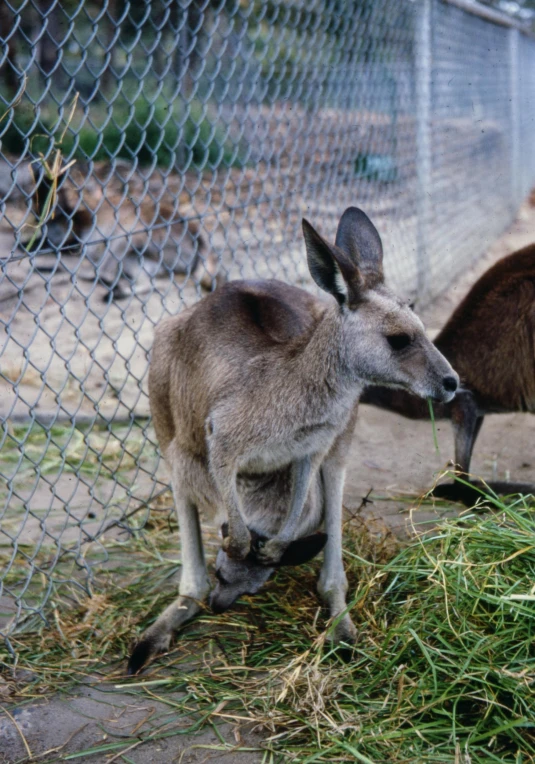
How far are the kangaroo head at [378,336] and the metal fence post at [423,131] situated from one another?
3.73 meters

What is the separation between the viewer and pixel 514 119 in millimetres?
9305

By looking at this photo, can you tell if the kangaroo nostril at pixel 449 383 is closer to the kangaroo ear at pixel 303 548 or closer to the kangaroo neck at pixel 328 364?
the kangaroo neck at pixel 328 364

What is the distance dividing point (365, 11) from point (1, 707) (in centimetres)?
436

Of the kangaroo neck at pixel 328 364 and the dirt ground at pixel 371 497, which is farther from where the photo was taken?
the kangaroo neck at pixel 328 364

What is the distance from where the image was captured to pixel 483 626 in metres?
2.29

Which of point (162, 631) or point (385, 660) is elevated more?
point (385, 660)

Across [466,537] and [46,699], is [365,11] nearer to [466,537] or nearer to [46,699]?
[466,537]

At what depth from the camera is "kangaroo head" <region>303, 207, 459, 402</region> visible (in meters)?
2.40

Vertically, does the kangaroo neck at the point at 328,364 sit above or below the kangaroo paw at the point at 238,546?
above

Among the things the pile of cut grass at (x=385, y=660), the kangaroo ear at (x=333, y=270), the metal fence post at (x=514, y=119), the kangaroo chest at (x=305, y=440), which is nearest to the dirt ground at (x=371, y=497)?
the pile of cut grass at (x=385, y=660)

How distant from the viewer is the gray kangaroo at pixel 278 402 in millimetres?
2447

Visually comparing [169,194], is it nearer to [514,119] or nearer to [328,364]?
[328,364]

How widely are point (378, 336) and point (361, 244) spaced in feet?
0.97

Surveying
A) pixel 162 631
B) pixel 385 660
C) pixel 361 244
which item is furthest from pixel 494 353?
pixel 162 631
